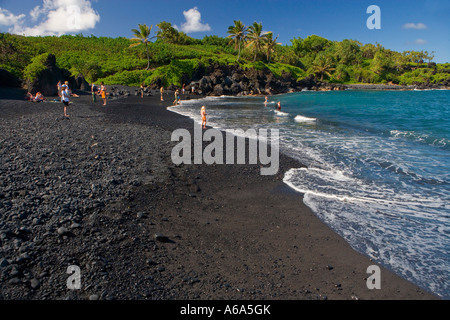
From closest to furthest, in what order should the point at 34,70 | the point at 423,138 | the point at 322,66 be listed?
the point at 423,138 < the point at 34,70 < the point at 322,66

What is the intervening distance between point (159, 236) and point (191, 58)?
70.8m

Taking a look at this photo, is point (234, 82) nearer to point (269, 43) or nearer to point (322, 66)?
point (269, 43)

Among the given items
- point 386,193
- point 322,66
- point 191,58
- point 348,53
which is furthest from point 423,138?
point 348,53

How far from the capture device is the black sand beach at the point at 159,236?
15.7 ft

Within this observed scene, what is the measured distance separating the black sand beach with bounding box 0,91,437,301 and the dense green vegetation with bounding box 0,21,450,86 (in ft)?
93.9

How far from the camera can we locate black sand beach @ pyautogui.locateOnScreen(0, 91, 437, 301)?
15.7ft

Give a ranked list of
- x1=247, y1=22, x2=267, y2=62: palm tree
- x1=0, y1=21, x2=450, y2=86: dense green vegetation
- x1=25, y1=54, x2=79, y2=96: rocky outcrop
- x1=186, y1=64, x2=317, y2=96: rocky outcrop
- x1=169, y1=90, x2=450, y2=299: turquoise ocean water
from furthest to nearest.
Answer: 1. x1=247, y1=22, x2=267, y2=62: palm tree
2. x1=186, y1=64, x2=317, y2=96: rocky outcrop
3. x1=0, y1=21, x2=450, y2=86: dense green vegetation
4. x1=25, y1=54, x2=79, y2=96: rocky outcrop
5. x1=169, y1=90, x2=450, y2=299: turquoise ocean water

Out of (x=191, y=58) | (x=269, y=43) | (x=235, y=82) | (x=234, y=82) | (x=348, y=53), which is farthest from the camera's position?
(x=348, y=53)

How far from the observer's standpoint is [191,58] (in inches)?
2758

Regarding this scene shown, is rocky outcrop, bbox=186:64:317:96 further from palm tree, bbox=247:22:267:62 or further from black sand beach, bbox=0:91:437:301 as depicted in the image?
black sand beach, bbox=0:91:437:301

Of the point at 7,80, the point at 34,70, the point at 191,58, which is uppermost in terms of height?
the point at 191,58

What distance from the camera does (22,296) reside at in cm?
416

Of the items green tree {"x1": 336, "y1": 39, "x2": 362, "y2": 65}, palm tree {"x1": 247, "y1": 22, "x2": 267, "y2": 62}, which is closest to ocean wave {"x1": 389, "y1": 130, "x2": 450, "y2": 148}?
palm tree {"x1": 247, "y1": 22, "x2": 267, "y2": 62}

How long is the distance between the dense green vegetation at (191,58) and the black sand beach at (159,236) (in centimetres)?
2861
